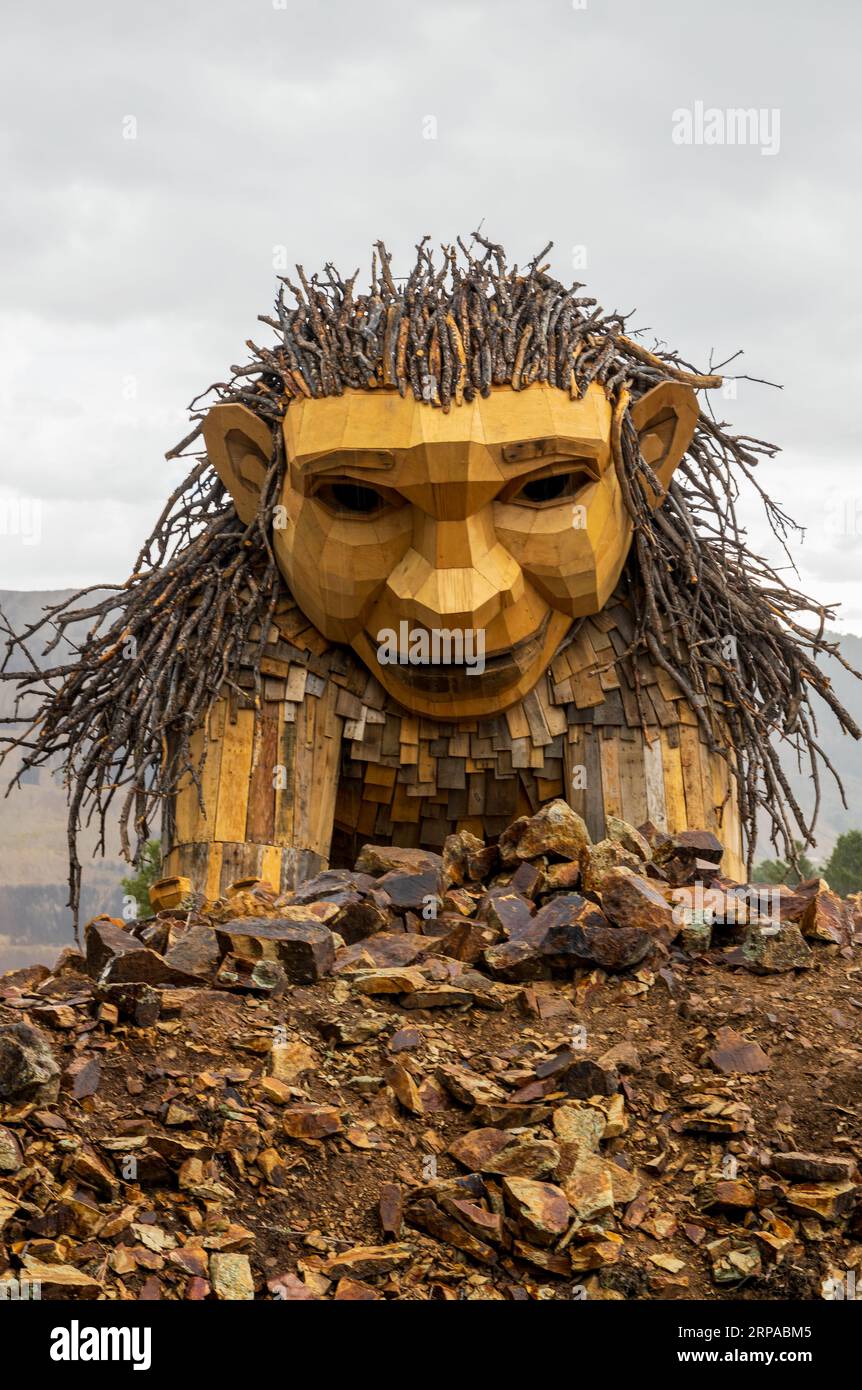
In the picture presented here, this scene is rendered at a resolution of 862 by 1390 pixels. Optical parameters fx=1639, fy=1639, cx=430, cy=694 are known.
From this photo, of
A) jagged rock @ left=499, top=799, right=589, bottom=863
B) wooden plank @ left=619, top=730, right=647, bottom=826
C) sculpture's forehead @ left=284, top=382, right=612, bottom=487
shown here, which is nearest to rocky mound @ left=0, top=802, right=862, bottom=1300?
jagged rock @ left=499, top=799, right=589, bottom=863

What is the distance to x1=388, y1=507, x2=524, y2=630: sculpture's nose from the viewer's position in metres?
5.68

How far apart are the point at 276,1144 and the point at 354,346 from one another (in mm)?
3374

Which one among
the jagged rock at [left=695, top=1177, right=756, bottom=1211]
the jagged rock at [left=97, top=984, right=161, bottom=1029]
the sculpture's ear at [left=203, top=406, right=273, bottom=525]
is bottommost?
the jagged rock at [left=695, top=1177, right=756, bottom=1211]

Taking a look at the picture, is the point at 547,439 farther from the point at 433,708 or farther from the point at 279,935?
the point at 279,935

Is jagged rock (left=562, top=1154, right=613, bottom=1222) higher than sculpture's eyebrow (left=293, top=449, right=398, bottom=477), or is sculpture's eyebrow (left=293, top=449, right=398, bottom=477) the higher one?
sculpture's eyebrow (left=293, top=449, right=398, bottom=477)

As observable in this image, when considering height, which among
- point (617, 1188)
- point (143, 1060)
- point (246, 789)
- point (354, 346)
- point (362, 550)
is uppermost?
point (354, 346)

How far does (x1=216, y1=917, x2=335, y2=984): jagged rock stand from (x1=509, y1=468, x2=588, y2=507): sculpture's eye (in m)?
2.19

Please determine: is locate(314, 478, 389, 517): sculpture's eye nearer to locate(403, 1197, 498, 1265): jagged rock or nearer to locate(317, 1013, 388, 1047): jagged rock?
locate(317, 1013, 388, 1047): jagged rock

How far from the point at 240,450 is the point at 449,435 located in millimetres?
1079

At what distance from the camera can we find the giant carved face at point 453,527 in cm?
568

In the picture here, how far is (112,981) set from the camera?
13.3ft

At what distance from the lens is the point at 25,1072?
134 inches

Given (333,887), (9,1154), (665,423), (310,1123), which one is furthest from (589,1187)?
(665,423)

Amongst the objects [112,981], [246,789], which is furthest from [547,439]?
[112,981]
